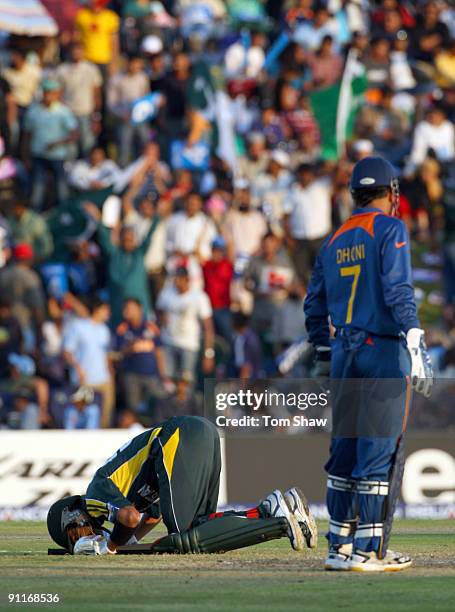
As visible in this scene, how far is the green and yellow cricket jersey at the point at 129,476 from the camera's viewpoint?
916 centimetres

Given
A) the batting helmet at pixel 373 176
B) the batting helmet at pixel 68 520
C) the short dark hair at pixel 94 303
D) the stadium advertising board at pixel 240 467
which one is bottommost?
the stadium advertising board at pixel 240 467

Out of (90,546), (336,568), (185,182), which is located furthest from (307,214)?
(336,568)

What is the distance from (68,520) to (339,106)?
37.7ft

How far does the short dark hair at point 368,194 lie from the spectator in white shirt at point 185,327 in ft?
27.7

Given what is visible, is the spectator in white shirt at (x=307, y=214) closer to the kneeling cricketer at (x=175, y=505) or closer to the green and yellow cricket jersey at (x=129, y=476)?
the kneeling cricketer at (x=175, y=505)

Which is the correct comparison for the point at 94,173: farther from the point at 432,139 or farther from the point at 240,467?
the point at 240,467

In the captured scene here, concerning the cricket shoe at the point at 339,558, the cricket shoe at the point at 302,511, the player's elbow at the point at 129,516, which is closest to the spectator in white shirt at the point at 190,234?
the cricket shoe at the point at 302,511

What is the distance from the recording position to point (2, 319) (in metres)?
17.1

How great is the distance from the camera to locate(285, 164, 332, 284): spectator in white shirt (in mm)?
17812

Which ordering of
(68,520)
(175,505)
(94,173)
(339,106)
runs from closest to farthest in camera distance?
(175,505) < (68,520) < (94,173) < (339,106)

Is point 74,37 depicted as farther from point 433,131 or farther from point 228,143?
point 433,131

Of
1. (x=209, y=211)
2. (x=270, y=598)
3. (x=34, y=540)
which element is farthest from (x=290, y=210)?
(x=270, y=598)

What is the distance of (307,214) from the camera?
58.8 feet

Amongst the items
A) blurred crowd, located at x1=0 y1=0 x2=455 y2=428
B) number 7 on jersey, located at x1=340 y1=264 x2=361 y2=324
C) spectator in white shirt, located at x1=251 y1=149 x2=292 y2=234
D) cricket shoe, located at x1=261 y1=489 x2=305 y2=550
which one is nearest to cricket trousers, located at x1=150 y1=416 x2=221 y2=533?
cricket shoe, located at x1=261 y1=489 x2=305 y2=550
